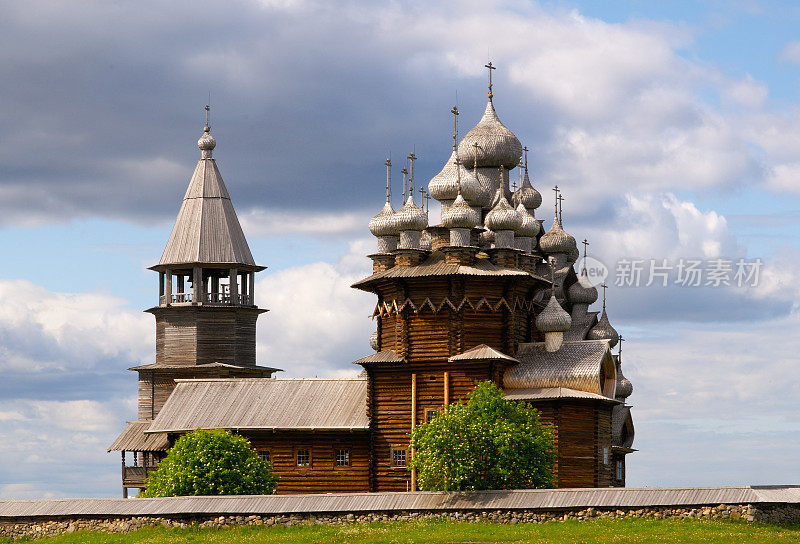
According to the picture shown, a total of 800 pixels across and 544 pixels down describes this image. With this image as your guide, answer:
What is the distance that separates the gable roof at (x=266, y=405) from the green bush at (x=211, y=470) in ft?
18.5

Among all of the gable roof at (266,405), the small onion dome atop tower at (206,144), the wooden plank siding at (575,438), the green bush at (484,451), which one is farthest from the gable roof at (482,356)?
the small onion dome atop tower at (206,144)

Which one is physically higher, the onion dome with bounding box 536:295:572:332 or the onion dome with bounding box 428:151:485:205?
the onion dome with bounding box 428:151:485:205

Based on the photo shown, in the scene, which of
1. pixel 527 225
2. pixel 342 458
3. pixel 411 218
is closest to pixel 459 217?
pixel 411 218

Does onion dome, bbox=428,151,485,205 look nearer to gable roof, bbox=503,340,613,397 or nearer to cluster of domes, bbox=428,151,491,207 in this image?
cluster of domes, bbox=428,151,491,207

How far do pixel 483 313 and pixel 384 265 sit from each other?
4540 mm

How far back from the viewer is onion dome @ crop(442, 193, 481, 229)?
153 ft

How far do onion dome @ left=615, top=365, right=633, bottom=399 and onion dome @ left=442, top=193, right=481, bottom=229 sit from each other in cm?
1272

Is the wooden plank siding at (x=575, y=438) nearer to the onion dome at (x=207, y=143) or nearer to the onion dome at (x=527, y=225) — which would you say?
the onion dome at (x=527, y=225)

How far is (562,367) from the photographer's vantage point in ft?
151

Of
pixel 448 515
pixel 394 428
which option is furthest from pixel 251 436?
pixel 448 515

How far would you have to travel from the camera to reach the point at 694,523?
35344 mm

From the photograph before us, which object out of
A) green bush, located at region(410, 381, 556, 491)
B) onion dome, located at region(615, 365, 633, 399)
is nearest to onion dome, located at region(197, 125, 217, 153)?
onion dome, located at region(615, 365, 633, 399)

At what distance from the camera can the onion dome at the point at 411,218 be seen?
48.0 m

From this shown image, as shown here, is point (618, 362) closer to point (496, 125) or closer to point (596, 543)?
point (496, 125)
